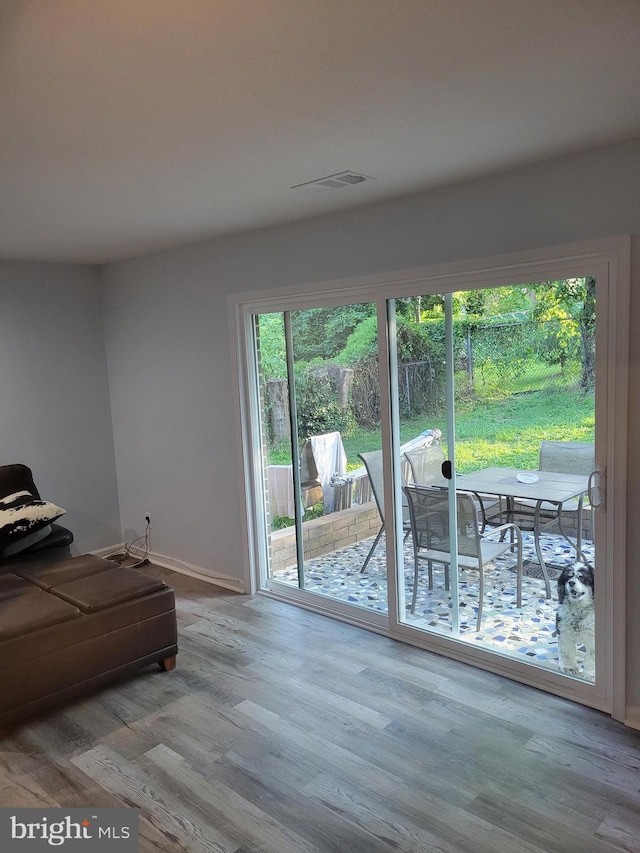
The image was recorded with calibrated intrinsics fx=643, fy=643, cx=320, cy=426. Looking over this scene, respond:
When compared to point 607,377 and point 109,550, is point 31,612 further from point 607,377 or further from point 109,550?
point 607,377

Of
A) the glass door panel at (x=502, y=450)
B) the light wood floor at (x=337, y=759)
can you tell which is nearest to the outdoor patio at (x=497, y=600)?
the glass door panel at (x=502, y=450)

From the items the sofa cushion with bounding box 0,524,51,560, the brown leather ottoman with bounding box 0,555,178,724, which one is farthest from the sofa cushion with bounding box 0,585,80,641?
the sofa cushion with bounding box 0,524,51,560

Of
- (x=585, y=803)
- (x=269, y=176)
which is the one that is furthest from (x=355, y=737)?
(x=269, y=176)

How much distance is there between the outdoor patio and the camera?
3145 millimetres

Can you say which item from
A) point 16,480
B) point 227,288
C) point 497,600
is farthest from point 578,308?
point 16,480

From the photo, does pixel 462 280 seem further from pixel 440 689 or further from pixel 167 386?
pixel 167 386

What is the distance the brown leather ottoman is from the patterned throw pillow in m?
0.41

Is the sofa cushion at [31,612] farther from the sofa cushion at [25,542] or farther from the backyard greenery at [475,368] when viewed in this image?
the backyard greenery at [475,368]

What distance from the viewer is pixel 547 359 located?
294 cm

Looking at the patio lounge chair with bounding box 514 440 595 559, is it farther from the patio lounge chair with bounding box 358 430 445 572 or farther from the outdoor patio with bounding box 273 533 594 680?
the patio lounge chair with bounding box 358 430 445 572

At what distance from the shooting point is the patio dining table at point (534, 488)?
2961mm

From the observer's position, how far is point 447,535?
342 cm

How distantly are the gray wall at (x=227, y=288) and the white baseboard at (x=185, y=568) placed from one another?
0.05 metres

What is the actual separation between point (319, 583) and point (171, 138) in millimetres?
2791
